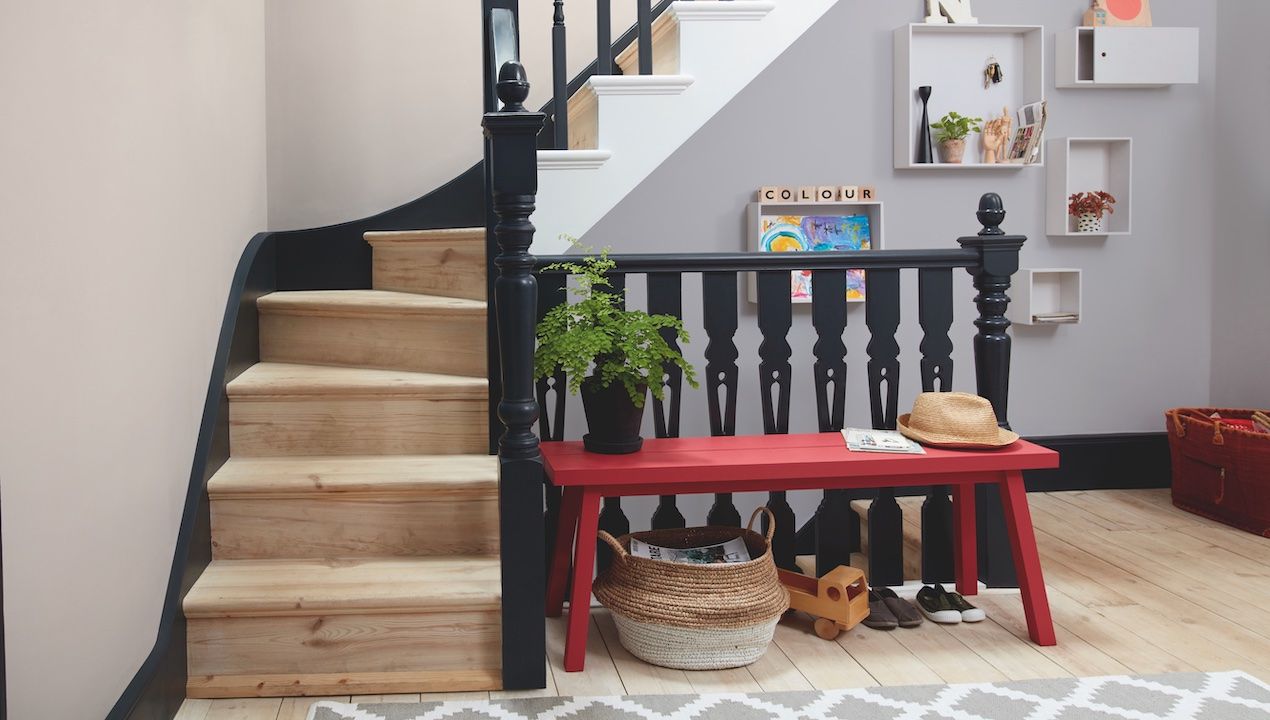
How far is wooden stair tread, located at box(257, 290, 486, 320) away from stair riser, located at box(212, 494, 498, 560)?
2.06ft

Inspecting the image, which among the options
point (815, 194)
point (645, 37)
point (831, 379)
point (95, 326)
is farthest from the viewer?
point (815, 194)

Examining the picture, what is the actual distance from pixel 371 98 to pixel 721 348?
212cm

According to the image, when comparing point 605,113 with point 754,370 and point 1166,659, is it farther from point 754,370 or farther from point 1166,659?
point 1166,659

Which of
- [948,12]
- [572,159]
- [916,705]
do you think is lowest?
[916,705]

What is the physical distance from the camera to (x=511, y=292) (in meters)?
2.29

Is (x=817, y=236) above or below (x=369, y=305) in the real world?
above

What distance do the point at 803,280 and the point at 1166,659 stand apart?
214 cm

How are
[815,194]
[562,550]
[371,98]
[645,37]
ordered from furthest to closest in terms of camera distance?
[371,98], [815,194], [645,37], [562,550]

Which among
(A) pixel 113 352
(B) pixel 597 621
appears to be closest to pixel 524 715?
(B) pixel 597 621

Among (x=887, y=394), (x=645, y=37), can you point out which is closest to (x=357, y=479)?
(x=887, y=394)

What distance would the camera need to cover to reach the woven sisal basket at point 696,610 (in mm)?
2373

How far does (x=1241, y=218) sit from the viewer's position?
4.38m

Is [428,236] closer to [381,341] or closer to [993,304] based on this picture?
[381,341]

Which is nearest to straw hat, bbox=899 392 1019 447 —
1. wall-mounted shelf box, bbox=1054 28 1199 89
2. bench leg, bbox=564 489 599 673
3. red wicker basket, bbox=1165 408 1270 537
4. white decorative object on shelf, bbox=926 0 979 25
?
bench leg, bbox=564 489 599 673
